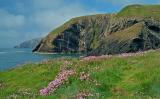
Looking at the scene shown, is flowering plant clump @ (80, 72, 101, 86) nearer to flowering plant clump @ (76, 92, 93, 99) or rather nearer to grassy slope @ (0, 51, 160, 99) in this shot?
grassy slope @ (0, 51, 160, 99)

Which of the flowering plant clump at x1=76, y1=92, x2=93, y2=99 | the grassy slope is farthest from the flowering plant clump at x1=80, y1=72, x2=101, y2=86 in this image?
the flowering plant clump at x1=76, y1=92, x2=93, y2=99

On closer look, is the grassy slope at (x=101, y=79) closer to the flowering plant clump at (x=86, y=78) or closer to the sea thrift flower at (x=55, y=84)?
the flowering plant clump at (x=86, y=78)

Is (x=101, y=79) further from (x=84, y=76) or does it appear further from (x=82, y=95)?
(x=82, y=95)

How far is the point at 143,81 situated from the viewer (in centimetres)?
2355

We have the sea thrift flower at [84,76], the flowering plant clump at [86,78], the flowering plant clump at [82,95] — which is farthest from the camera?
the sea thrift flower at [84,76]

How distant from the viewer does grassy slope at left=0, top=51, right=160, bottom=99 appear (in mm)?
21938

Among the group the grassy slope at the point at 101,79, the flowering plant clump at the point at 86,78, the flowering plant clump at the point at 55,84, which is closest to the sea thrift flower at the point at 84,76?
the flowering plant clump at the point at 86,78

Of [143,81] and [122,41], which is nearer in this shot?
[143,81]

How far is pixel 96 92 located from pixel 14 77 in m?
11.9

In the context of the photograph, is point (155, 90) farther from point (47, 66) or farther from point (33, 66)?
point (33, 66)

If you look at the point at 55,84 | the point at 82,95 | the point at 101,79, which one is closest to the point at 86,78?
the point at 101,79

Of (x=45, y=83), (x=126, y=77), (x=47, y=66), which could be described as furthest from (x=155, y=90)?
(x=47, y=66)

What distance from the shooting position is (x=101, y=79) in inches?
974

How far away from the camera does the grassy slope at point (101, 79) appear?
21.9 metres
